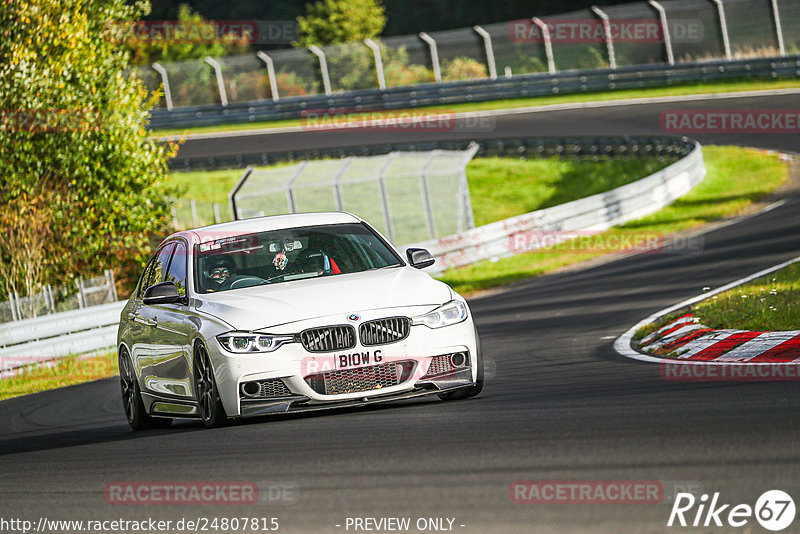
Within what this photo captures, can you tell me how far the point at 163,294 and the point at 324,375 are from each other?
173 centimetres

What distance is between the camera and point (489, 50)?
47750 mm

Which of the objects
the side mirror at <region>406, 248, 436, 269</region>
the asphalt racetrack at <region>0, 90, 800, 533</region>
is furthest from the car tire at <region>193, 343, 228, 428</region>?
the side mirror at <region>406, 248, 436, 269</region>

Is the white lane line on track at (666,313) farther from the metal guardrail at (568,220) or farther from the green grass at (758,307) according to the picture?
the metal guardrail at (568,220)

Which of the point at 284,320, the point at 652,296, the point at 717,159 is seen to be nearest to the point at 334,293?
the point at 284,320

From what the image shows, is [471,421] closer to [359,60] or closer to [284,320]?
[284,320]

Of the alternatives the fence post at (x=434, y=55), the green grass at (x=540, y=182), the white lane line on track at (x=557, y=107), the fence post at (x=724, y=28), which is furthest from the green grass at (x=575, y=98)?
the green grass at (x=540, y=182)

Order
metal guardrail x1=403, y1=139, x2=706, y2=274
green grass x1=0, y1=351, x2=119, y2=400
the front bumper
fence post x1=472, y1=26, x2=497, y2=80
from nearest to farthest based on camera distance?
the front bumper → green grass x1=0, y1=351, x2=119, y2=400 → metal guardrail x1=403, y1=139, x2=706, y2=274 → fence post x1=472, y1=26, x2=497, y2=80

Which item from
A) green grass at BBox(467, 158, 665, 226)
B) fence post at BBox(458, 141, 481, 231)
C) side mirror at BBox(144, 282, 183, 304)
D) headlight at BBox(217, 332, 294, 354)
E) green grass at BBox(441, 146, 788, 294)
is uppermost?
side mirror at BBox(144, 282, 183, 304)

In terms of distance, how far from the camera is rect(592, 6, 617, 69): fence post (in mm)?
44191

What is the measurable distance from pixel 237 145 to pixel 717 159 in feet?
64.0

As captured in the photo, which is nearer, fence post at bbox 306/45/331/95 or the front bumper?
the front bumper

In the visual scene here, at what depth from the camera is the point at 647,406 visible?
7.72 m

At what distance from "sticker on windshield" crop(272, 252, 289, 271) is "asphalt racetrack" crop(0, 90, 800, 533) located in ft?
3.96

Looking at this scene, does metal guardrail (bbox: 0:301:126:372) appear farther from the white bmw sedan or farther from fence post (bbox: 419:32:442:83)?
fence post (bbox: 419:32:442:83)
